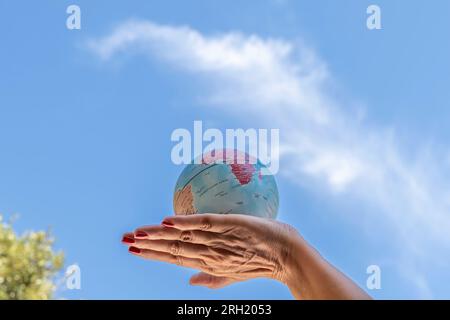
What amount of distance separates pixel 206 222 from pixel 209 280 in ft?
2.83

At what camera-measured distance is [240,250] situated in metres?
4.59

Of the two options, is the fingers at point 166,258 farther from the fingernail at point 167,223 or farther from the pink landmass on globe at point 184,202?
the pink landmass on globe at point 184,202

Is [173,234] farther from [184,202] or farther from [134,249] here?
[184,202]

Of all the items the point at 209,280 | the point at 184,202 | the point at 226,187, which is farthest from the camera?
the point at 184,202

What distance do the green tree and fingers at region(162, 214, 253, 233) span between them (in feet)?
37.5

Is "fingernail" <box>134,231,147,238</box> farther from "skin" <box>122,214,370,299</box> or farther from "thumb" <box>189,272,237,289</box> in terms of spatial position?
"thumb" <box>189,272,237,289</box>

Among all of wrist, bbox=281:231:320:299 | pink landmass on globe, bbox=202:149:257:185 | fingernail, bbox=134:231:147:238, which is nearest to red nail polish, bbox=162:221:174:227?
fingernail, bbox=134:231:147:238

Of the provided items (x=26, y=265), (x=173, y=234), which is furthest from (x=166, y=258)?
(x=26, y=265)

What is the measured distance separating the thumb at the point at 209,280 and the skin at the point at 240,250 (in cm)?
7

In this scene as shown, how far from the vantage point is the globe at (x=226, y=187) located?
547cm

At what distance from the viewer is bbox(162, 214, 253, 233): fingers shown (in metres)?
4.37

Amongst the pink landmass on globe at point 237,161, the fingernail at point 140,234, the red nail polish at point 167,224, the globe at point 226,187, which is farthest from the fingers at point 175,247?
the pink landmass on globe at point 237,161
